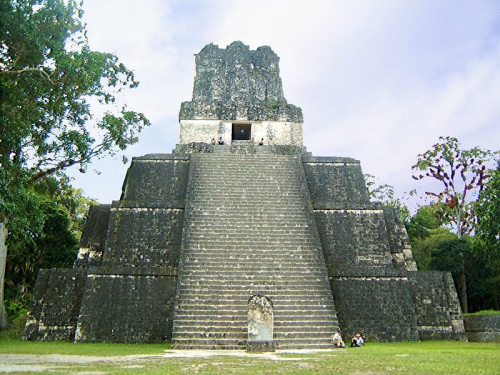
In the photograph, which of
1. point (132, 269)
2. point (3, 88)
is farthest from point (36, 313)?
point (3, 88)

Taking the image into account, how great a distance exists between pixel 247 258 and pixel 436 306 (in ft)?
13.8

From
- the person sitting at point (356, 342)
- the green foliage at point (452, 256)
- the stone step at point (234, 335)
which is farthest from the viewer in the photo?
the green foliage at point (452, 256)

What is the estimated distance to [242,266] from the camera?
8727 mm

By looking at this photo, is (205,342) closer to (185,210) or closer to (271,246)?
(271,246)

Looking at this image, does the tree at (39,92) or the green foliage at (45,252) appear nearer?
the tree at (39,92)

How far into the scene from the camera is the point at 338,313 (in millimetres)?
8750

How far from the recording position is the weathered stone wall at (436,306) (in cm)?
920

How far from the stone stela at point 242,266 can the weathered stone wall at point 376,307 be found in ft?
0.07

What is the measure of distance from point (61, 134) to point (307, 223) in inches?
210

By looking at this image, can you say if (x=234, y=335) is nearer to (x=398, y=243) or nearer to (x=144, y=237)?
(x=144, y=237)

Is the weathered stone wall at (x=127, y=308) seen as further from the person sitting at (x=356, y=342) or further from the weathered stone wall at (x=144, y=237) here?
the person sitting at (x=356, y=342)

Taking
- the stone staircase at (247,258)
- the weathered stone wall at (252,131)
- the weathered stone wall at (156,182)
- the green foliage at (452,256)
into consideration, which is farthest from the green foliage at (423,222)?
the weathered stone wall at (156,182)

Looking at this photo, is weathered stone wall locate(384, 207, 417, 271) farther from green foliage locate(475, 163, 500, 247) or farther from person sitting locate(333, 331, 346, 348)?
person sitting locate(333, 331, 346, 348)

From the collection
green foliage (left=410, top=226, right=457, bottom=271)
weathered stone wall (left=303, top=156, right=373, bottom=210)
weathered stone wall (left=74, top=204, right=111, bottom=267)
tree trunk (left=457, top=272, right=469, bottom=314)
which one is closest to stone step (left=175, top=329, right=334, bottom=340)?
weathered stone wall (left=74, top=204, right=111, bottom=267)
